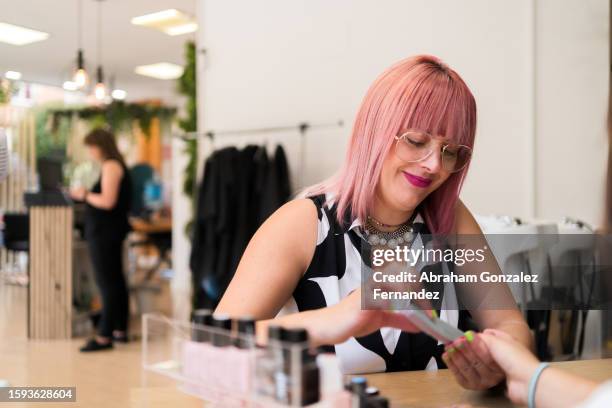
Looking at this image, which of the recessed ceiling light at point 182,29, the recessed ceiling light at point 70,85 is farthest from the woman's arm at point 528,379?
the recessed ceiling light at point 182,29

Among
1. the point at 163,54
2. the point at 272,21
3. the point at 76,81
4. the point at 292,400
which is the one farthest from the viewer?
the point at 272,21

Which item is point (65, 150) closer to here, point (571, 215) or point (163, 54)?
point (163, 54)

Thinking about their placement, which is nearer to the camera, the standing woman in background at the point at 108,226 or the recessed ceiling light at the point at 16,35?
the recessed ceiling light at the point at 16,35

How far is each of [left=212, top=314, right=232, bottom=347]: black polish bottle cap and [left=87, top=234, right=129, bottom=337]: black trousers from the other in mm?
3409

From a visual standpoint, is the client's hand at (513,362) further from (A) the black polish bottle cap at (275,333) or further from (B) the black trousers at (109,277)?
(B) the black trousers at (109,277)

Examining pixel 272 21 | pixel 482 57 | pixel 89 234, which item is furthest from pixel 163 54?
pixel 482 57

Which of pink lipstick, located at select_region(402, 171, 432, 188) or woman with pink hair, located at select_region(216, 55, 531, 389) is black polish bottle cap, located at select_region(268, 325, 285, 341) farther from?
pink lipstick, located at select_region(402, 171, 432, 188)

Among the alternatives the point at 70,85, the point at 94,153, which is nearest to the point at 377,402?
the point at 70,85

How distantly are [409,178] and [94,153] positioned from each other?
120 inches

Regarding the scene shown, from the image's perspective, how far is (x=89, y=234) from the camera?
3.99 meters

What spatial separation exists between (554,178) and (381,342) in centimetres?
238

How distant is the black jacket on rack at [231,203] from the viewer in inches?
140

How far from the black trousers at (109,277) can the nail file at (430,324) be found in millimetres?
3402

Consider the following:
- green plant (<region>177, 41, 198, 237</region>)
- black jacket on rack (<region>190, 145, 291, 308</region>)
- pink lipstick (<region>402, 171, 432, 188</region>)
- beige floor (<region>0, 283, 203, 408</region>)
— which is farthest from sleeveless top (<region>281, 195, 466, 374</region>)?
green plant (<region>177, 41, 198, 237</region>)
